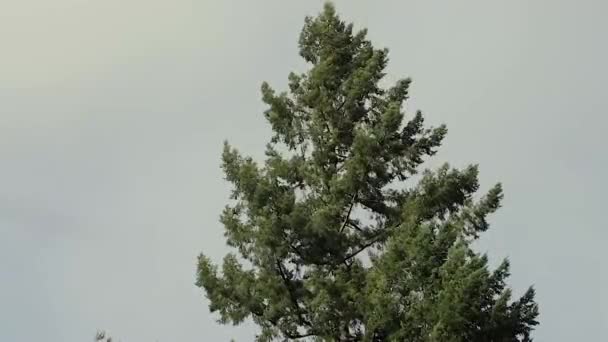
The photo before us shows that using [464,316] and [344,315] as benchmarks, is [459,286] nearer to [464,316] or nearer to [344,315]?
[464,316]

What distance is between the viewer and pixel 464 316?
672 inches

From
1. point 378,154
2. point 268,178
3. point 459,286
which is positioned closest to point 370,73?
point 378,154

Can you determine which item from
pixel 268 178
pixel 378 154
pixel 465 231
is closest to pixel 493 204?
pixel 465 231

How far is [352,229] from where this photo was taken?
20891 mm

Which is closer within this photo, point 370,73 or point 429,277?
point 429,277

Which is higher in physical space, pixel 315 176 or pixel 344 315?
pixel 315 176

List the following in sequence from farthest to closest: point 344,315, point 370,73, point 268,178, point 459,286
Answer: point 370,73 < point 268,178 < point 344,315 < point 459,286

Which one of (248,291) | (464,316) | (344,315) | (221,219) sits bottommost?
(464,316)

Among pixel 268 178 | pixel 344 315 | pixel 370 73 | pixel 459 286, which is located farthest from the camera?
pixel 370 73

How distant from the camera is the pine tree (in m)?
17.5

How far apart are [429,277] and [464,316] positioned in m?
1.10

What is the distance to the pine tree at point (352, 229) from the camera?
57.5 feet

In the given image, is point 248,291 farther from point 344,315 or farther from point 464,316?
point 464,316

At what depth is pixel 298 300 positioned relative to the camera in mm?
19141
